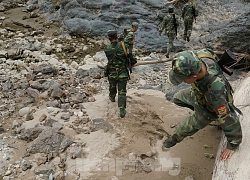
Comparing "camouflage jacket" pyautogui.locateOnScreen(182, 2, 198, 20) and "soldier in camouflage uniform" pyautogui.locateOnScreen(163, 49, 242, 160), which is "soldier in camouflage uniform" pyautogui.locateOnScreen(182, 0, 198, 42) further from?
"soldier in camouflage uniform" pyautogui.locateOnScreen(163, 49, 242, 160)

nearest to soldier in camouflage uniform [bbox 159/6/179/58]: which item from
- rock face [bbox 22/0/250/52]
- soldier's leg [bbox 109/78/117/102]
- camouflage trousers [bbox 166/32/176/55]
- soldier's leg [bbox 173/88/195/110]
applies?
camouflage trousers [bbox 166/32/176/55]

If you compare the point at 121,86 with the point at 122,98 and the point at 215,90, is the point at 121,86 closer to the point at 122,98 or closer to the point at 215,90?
the point at 122,98

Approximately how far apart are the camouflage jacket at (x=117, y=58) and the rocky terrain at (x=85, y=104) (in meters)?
0.80

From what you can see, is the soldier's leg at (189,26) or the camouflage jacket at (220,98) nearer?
the camouflage jacket at (220,98)

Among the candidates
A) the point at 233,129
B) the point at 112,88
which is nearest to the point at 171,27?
the point at 112,88

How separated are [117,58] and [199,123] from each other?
1.97 metres

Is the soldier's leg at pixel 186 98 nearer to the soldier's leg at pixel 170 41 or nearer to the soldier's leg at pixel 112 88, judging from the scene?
the soldier's leg at pixel 112 88

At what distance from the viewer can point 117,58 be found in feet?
16.8

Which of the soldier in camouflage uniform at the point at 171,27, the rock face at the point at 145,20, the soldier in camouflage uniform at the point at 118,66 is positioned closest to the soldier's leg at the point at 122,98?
the soldier in camouflage uniform at the point at 118,66

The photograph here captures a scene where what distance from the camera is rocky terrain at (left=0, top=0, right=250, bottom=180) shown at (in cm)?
418

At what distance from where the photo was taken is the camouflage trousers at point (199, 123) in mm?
3402

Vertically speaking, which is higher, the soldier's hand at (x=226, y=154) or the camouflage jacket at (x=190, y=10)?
the camouflage jacket at (x=190, y=10)

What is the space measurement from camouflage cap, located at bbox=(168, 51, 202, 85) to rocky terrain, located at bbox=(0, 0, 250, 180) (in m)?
1.64

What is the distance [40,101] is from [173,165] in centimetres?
299
